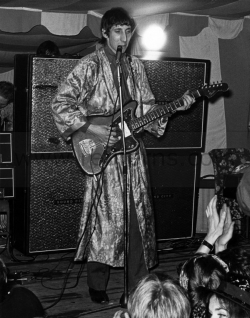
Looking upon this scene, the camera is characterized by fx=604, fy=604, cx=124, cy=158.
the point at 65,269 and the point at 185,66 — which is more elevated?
the point at 185,66

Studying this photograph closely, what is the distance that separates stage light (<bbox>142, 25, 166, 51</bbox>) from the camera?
6.75 metres

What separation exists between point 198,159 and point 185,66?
89 centimetres

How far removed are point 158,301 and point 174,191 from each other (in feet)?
12.8

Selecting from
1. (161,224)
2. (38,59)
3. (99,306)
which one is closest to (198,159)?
(161,224)

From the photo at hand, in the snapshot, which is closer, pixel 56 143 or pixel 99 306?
pixel 99 306

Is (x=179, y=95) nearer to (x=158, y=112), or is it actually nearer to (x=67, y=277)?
(x=158, y=112)

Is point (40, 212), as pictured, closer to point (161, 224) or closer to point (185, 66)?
point (161, 224)

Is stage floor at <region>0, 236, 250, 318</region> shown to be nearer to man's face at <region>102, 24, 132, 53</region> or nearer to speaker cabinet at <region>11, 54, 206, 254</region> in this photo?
speaker cabinet at <region>11, 54, 206, 254</region>

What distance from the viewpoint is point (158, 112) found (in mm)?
4074

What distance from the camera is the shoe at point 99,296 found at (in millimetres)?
4086

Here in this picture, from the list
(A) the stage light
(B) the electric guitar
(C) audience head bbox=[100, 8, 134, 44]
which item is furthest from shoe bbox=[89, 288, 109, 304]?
(A) the stage light

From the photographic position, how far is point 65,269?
16.6 feet

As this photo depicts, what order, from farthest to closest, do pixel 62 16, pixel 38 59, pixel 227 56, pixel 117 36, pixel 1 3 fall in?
pixel 227 56
pixel 62 16
pixel 1 3
pixel 38 59
pixel 117 36

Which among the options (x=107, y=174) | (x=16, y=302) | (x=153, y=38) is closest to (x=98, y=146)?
(x=107, y=174)
